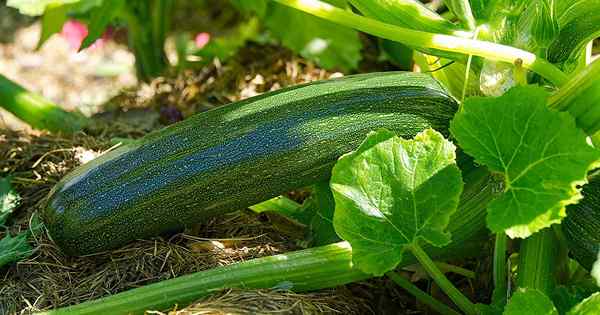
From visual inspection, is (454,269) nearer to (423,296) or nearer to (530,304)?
(423,296)

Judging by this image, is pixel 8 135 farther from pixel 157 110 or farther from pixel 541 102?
pixel 541 102

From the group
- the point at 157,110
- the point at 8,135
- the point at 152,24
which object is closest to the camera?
the point at 8,135

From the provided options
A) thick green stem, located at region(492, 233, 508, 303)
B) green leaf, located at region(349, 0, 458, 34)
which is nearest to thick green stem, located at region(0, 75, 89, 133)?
green leaf, located at region(349, 0, 458, 34)

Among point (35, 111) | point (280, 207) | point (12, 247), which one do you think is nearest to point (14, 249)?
point (12, 247)

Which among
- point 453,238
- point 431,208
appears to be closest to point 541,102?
point 431,208

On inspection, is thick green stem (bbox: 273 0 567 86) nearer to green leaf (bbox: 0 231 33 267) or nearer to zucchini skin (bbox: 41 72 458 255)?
zucchini skin (bbox: 41 72 458 255)

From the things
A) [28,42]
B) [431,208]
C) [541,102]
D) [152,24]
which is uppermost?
[541,102]
